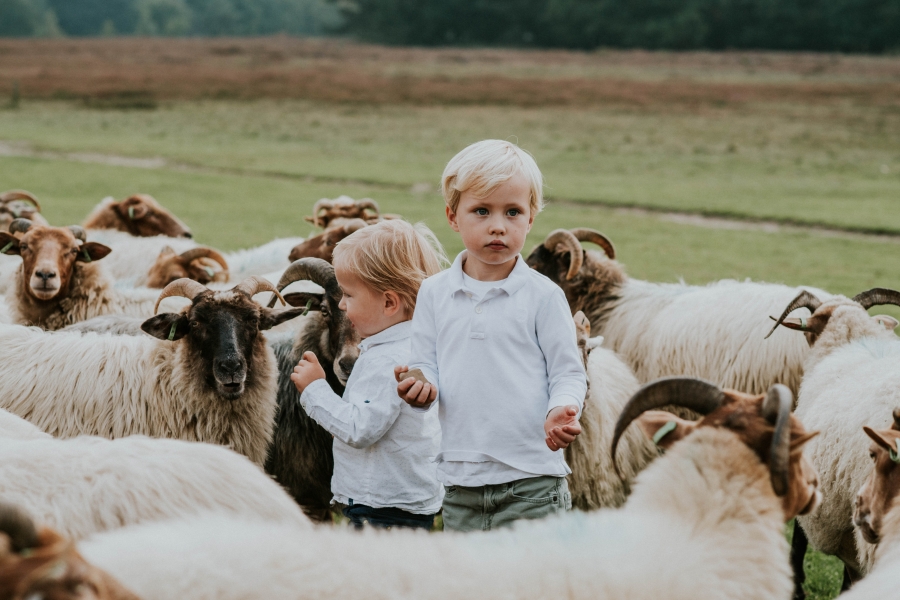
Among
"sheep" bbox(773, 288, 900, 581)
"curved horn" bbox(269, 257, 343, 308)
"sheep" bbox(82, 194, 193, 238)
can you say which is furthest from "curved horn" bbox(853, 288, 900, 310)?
"sheep" bbox(82, 194, 193, 238)

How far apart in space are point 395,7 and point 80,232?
7187cm

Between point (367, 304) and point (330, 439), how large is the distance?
1.79m

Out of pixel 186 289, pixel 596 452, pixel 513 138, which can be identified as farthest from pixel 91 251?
pixel 513 138

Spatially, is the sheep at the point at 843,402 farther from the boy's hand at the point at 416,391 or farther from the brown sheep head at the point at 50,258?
the brown sheep head at the point at 50,258

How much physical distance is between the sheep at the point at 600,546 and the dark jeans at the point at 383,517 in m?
1.04

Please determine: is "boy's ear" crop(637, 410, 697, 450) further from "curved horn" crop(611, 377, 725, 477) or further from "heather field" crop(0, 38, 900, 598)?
"heather field" crop(0, 38, 900, 598)

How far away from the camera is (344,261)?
3621 millimetres

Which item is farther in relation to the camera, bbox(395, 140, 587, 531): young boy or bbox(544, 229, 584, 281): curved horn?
bbox(544, 229, 584, 281): curved horn

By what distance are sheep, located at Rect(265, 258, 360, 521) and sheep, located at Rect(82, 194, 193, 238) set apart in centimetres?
502

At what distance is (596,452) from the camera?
16.6 feet

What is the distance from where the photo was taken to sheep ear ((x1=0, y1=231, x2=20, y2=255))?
682 cm

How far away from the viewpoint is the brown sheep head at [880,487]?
3533 mm

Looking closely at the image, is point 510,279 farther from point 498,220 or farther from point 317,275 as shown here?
point 317,275

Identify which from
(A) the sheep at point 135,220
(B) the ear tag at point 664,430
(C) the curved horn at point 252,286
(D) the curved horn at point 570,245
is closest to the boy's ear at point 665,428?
(B) the ear tag at point 664,430
